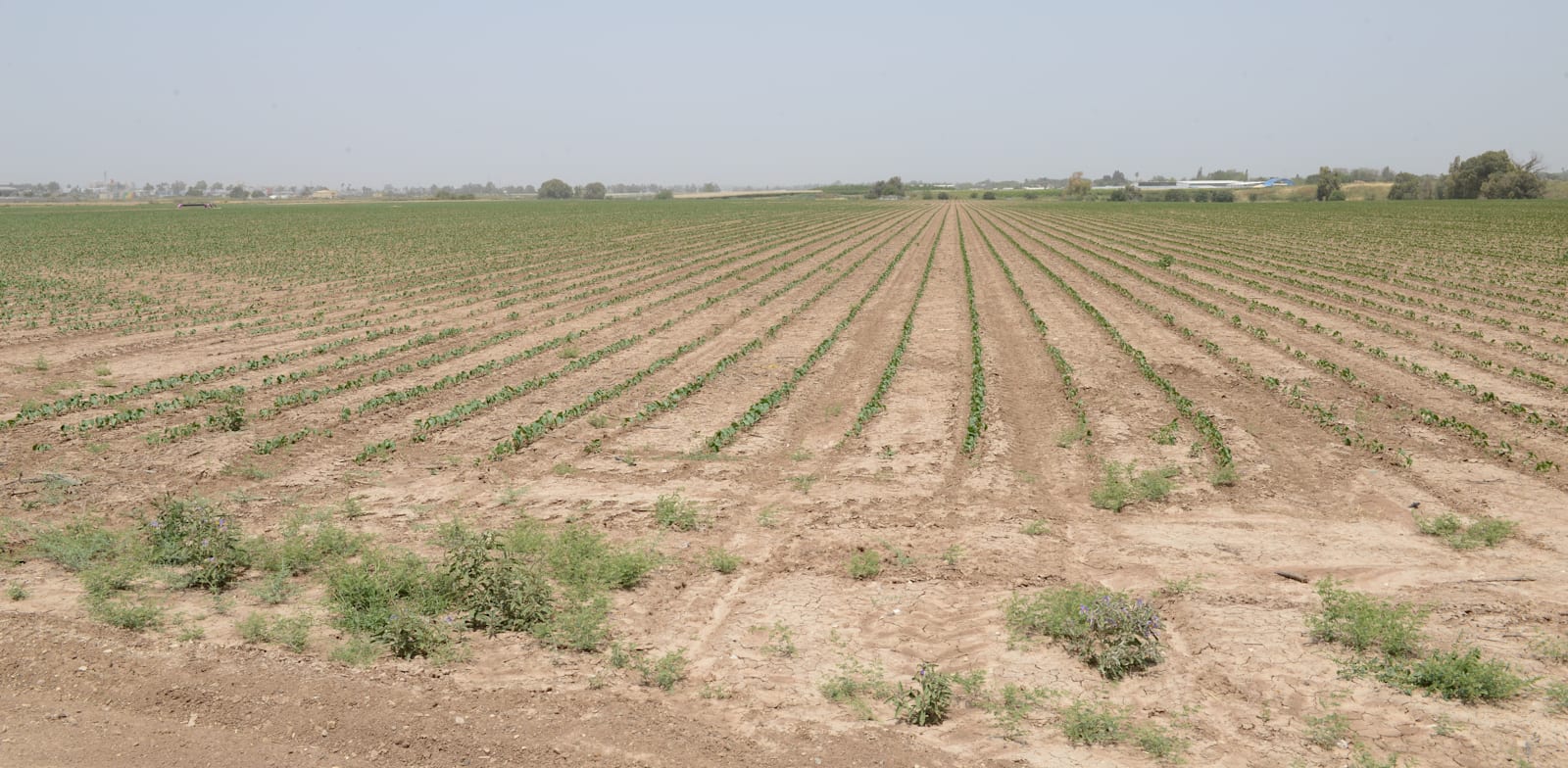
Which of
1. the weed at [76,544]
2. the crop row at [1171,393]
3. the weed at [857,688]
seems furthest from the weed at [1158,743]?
the weed at [76,544]

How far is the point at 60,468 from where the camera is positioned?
1091 cm

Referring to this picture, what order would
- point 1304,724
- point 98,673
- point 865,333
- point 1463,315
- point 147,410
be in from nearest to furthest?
point 1304,724 → point 98,673 → point 147,410 → point 865,333 → point 1463,315

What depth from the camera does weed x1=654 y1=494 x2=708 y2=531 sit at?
9.23m

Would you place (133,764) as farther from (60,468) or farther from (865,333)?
(865,333)

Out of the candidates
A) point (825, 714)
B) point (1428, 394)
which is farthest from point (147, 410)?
point (1428, 394)

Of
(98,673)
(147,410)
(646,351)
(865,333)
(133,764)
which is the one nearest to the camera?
(133,764)

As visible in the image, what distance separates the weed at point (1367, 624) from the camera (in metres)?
6.54

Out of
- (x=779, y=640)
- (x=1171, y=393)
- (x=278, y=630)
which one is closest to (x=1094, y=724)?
(x=779, y=640)

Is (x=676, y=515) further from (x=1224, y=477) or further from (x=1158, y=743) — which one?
(x=1224, y=477)

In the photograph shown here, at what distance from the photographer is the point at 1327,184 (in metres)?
133

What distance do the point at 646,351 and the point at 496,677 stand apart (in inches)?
476

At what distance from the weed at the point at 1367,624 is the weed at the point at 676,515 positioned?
17.8 ft

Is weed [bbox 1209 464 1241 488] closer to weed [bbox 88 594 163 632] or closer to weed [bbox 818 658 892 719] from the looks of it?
weed [bbox 818 658 892 719]

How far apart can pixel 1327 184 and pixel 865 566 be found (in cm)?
15074
